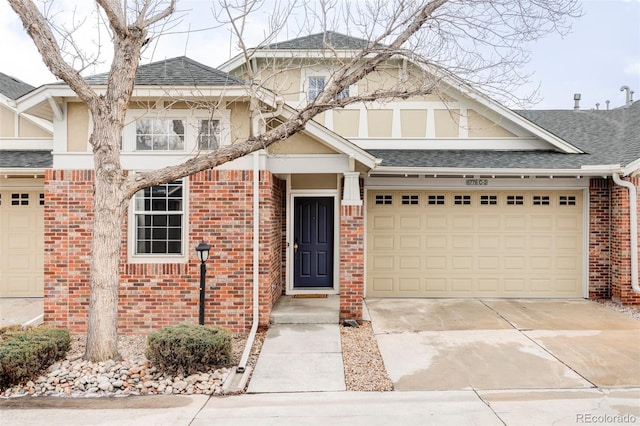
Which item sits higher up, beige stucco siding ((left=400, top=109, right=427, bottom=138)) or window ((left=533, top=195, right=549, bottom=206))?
beige stucco siding ((left=400, top=109, right=427, bottom=138))

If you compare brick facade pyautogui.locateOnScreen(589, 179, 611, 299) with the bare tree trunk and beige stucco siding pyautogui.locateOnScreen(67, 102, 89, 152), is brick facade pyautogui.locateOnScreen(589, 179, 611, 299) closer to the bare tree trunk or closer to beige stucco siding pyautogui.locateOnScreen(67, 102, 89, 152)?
the bare tree trunk

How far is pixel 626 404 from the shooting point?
4664mm

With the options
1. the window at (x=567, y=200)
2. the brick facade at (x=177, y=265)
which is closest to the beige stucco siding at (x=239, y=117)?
the brick facade at (x=177, y=265)

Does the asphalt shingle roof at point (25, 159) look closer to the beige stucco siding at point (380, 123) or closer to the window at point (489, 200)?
the beige stucco siding at point (380, 123)

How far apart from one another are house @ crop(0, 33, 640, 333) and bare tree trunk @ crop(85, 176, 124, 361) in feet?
5.54

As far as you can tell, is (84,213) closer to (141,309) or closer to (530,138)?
(141,309)

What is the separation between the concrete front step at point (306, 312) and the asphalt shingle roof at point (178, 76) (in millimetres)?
4157

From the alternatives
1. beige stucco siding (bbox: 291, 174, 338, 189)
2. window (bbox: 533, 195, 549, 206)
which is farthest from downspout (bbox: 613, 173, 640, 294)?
beige stucco siding (bbox: 291, 174, 338, 189)

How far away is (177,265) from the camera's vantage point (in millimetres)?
7277

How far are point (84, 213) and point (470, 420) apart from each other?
6.69 meters

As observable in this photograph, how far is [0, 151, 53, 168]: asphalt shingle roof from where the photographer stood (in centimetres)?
910

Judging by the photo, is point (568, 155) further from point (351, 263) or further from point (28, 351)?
point (28, 351)

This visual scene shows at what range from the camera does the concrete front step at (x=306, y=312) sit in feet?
25.1

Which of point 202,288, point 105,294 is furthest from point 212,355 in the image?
point 105,294
